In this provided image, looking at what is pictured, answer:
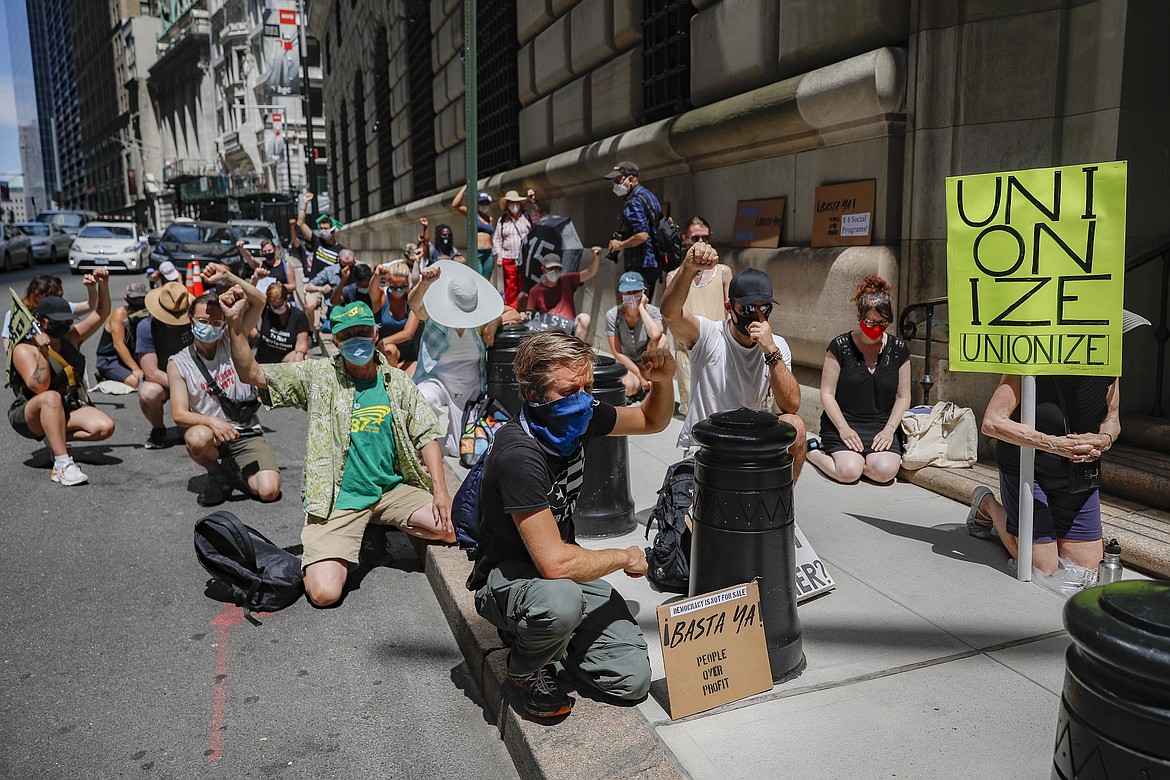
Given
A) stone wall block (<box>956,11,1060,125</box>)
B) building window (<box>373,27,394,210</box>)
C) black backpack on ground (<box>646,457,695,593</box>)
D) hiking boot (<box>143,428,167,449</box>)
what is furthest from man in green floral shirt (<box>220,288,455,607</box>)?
building window (<box>373,27,394,210</box>)

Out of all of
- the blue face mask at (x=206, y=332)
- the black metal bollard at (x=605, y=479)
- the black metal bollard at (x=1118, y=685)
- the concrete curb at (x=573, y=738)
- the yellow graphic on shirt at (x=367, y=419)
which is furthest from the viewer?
the blue face mask at (x=206, y=332)

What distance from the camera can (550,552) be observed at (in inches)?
121

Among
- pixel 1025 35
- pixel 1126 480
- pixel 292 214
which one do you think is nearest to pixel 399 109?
pixel 1025 35

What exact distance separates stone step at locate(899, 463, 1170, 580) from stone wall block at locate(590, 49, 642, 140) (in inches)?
234

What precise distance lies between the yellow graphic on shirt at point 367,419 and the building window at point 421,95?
1561 cm

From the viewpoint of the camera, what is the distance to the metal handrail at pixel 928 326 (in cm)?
605

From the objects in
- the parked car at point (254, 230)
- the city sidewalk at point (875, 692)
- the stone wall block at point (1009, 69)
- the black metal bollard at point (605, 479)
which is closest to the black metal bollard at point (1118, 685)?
the city sidewalk at point (875, 692)

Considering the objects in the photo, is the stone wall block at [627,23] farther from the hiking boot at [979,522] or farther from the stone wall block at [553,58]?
the hiking boot at [979,522]

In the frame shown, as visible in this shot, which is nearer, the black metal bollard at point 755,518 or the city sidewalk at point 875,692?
the city sidewalk at point 875,692

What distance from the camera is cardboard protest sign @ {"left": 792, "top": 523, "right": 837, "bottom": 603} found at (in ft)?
13.6

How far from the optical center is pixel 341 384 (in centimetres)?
494

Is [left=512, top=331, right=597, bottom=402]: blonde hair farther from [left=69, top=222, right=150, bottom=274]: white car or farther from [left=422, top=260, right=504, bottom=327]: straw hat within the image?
[left=69, top=222, right=150, bottom=274]: white car

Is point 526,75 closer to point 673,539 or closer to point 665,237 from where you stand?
point 665,237

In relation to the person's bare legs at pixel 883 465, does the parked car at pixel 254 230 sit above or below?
above
